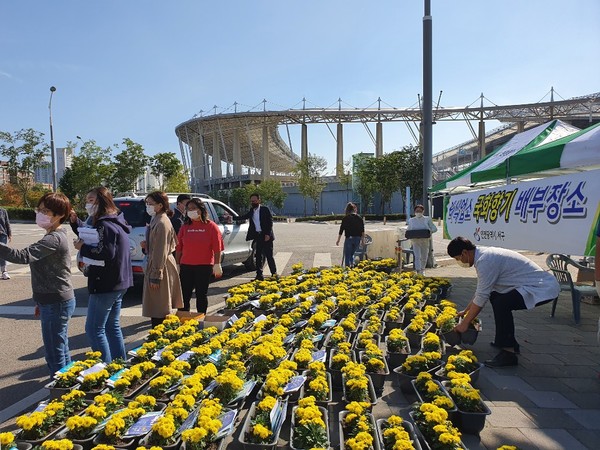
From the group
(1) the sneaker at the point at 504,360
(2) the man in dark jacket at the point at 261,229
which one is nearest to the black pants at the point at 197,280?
(2) the man in dark jacket at the point at 261,229

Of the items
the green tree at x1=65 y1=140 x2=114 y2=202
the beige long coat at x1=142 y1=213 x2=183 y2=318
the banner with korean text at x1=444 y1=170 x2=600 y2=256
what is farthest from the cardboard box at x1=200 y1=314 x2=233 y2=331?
the green tree at x1=65 y1=140 x2=114 y2=202

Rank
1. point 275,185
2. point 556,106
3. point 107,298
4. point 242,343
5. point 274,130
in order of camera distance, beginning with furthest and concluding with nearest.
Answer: point 274,130 → point 275,185 → point 556,106 → point 242,343 → point 107,298

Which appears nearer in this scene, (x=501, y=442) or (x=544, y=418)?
(x=501, y=442)

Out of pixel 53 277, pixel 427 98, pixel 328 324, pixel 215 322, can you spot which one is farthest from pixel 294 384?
pixel 427 98

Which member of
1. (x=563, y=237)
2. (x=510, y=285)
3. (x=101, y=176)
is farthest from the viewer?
(x=101, y=176)

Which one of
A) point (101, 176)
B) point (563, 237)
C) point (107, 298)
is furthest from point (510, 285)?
point (101, 176)

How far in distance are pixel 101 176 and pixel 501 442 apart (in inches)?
1638

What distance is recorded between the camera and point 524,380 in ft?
13.7

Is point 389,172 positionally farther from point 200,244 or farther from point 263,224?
point 200,244

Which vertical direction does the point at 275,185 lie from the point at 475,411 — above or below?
above

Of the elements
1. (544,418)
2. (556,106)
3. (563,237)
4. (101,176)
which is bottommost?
(544,418)

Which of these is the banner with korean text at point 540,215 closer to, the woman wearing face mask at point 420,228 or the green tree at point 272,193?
the woman wearing face mask at point 420,228

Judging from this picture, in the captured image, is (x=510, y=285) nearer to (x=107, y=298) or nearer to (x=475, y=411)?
(x=475, y=411)

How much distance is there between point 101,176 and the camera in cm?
3916
